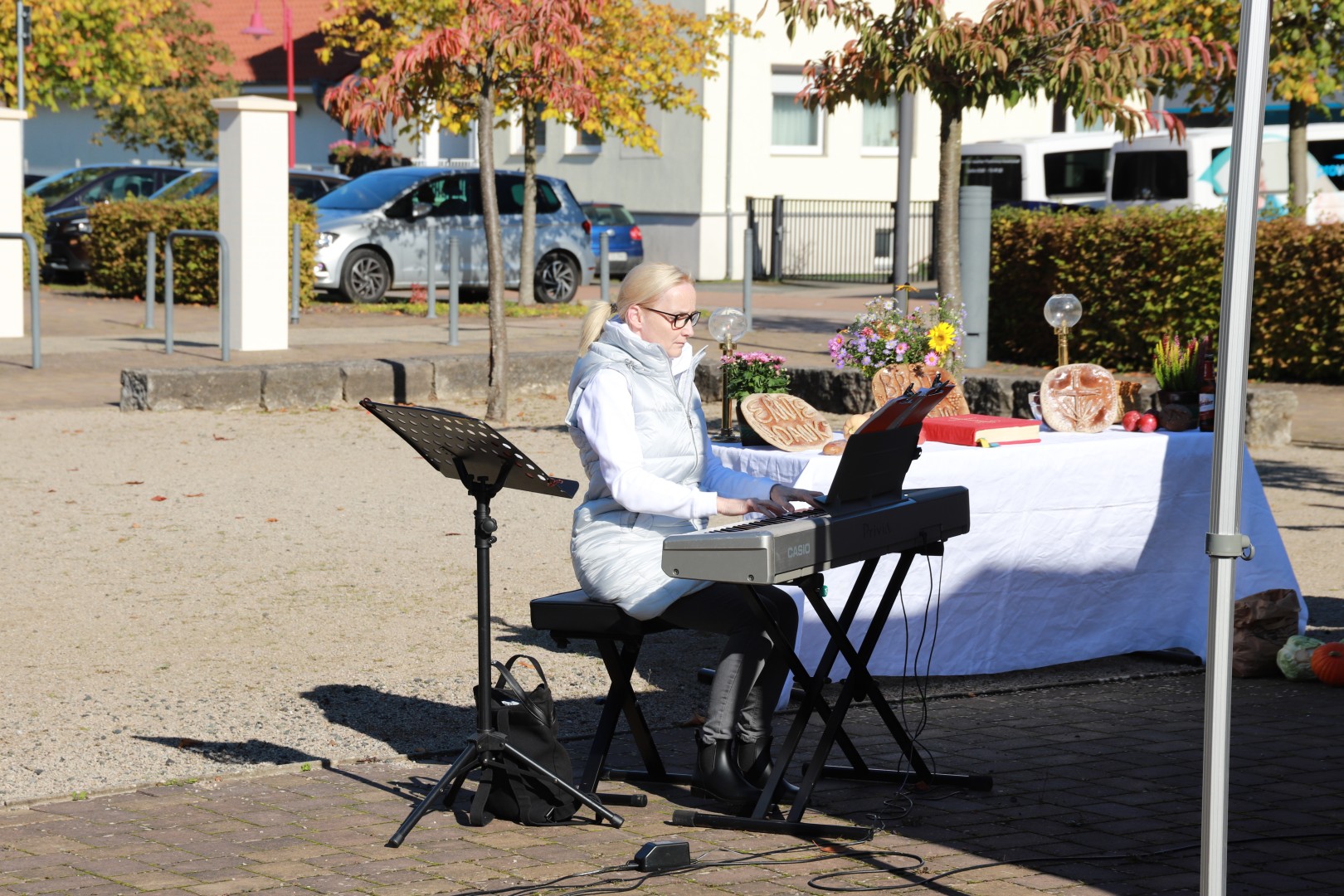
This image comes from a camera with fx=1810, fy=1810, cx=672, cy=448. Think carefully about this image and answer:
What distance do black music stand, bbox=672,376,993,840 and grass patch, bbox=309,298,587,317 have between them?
53.9 feet

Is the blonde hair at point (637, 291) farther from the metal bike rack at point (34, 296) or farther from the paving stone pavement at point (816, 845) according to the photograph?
the metal bike rack at point (34, 296)

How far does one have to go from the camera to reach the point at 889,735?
581 cm

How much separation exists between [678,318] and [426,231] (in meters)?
18.0

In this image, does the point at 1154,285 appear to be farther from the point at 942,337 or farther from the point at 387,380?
the point at 942,337

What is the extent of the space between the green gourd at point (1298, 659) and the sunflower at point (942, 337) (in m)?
1.63

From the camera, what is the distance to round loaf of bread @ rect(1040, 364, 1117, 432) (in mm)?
6746

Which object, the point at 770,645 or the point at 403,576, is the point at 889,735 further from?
the point at 403,576

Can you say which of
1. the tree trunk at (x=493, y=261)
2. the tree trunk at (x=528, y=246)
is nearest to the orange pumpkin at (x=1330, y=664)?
the tree trunk at (x=493, y=261)

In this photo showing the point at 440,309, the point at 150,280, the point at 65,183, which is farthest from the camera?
the point at 65,183

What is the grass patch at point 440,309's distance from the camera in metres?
21.5

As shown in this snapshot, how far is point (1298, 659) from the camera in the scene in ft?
21.2

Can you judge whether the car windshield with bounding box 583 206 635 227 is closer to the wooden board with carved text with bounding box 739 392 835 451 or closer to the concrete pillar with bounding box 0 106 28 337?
the concrete pillar with bounding box 0 106 28 337

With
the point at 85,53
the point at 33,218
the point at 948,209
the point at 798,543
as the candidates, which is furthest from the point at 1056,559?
the point at 85,53

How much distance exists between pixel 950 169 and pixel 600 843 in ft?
32.5
